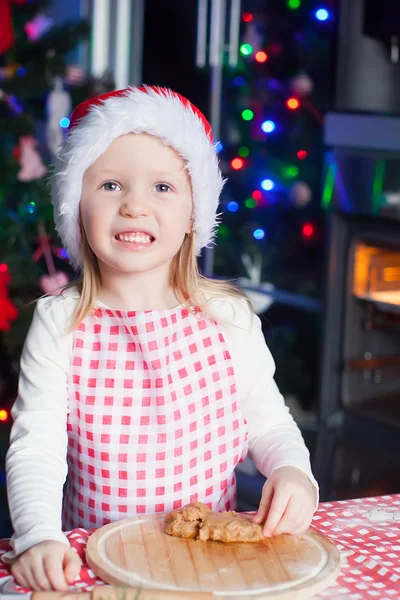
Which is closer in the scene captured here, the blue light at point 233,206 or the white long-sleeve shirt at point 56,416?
the white long-sleeve shirt at point 56,416

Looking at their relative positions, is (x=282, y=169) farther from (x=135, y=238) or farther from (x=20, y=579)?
(x=20, y=579)

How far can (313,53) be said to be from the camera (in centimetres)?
345

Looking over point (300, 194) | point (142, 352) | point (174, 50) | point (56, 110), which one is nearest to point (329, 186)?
point (300, 194)

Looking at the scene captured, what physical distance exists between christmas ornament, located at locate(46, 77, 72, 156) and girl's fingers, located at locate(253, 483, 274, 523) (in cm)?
208

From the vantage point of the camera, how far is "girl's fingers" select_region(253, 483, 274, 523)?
108 cm

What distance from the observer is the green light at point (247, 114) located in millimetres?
3703

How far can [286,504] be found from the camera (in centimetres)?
108

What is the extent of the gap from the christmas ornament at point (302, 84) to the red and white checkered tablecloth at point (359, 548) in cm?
246

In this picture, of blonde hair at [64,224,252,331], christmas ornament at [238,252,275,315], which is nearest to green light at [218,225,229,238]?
christmas ornament at [238,252,275,315]

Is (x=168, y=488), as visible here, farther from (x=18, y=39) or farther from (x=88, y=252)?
(x=18, y=39)

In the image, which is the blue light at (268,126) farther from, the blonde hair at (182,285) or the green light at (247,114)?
the blonde hair at (182,285)

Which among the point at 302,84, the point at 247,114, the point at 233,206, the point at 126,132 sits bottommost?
Result: the point at 233,206

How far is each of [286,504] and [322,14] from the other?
8.76 feet

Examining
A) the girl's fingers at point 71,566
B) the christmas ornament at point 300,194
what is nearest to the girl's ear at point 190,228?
the girl's fingers at point 71,566
